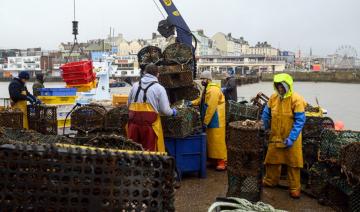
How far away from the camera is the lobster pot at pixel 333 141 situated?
4496 millimetres

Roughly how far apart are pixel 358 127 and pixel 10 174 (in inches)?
850

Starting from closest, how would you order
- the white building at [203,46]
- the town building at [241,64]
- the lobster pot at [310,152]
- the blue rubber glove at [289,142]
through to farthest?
1. the blue rubber glove at [289,142]
2. the lobster pot at [310,152]
3. the town building at [241,64]
4. the white building at [203,46]

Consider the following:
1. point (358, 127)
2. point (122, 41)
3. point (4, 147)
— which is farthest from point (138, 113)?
point (122, 41)

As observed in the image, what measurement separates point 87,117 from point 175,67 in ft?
5.32

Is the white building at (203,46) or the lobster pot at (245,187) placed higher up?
the white building at (203,46)

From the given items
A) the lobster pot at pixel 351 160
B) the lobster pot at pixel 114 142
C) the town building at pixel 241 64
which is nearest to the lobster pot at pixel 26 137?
the lobster pot at pixel 114 142

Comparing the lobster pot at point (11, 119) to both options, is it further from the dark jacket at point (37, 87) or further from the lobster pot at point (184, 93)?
the dark jacket at point (37, 87)

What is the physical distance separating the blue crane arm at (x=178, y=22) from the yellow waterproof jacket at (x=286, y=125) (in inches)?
116

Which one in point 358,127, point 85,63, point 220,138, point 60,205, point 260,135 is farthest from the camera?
point 358,127

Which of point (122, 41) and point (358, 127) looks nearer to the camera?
point (358, 127)

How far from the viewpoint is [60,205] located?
84.3 inches

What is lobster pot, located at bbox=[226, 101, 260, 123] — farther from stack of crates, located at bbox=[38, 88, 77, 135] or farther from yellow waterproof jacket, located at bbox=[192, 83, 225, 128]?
stack of crates, located at bbox=[38, 88, 77, 135]

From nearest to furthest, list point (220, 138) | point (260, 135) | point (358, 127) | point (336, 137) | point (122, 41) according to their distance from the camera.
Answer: point (260, 135) < point (336, 137) < point (220, 138) < point (358, 127) < point (122, 41)

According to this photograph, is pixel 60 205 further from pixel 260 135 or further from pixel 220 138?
pixel 220 138
